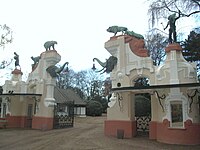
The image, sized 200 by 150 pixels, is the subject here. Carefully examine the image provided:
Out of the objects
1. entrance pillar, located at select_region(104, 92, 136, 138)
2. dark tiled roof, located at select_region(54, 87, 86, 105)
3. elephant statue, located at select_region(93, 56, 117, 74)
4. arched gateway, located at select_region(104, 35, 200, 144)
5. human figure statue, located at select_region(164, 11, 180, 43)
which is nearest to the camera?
arched gateway, located at select_region(104, 35, 200, 144)

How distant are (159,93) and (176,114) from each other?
146cm

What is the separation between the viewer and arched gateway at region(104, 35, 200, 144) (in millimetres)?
12406

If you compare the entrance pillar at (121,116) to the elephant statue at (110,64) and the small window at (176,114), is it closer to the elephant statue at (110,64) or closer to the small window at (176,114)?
the elephant statue at (110,64)

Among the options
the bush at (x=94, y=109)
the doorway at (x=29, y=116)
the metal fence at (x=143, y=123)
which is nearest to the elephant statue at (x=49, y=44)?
the doorway at (x=29, y=116)

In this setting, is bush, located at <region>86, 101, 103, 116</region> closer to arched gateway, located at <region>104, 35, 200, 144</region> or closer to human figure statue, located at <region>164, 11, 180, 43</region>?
arched gateway, located at <region>104, 35, 200, 144</region>

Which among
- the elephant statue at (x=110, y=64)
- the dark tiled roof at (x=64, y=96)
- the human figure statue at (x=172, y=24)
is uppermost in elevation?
the human figure statue at (x=172, y=24)

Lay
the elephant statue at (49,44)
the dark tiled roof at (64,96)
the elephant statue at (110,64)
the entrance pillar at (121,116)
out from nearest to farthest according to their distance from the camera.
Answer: the entrance pillar at (121,116) < the elephant statue at (110,64) < the elephant statue at (49,44) < the dark tiled roof at (64,96)

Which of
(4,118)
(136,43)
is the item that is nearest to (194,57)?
(136,43)

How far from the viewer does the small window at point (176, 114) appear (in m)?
12.7

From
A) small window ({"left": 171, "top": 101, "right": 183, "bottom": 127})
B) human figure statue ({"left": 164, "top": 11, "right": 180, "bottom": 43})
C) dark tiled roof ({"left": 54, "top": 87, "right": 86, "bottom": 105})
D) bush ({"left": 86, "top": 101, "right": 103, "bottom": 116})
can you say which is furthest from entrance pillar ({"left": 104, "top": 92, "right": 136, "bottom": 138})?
bush ({"left": 86, "top": 101, "right": 103, "bottom": 116})

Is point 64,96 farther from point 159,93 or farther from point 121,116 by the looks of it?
point 159,93

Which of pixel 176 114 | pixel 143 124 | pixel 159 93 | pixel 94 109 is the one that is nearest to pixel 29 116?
pixel 143 124

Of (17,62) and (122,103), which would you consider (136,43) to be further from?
(17,62)

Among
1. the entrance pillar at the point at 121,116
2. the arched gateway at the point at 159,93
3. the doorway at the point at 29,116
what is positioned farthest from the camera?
the doorway at the point at 29,116
